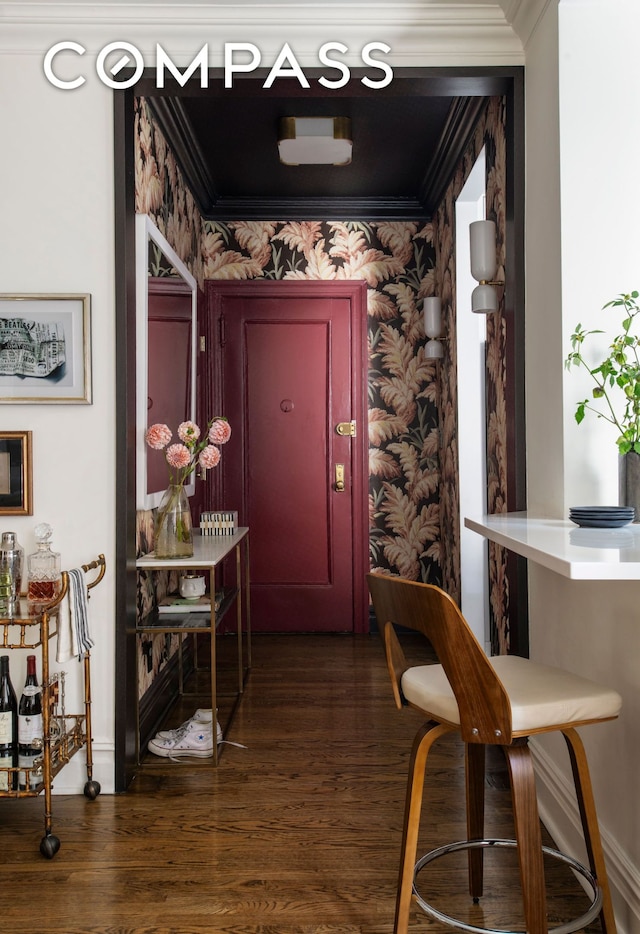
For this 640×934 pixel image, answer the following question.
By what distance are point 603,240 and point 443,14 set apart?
985mm

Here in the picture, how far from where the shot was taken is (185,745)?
2.98m

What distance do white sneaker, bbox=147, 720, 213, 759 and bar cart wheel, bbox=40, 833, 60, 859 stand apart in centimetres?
76

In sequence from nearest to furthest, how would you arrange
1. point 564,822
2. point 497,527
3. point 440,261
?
point 497,527 → point 564,822 → point 440,261

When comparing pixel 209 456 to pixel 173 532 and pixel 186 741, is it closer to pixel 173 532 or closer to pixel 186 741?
pixel 173 532

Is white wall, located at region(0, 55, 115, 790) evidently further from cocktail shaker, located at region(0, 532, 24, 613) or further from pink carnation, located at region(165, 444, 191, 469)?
pink carnation, located at region(165, 444, 191, 469)

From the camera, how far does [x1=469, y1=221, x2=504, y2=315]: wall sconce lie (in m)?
3.12

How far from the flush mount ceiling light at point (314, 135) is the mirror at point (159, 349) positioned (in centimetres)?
76

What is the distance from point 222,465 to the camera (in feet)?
16.3

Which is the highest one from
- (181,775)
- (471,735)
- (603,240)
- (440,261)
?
(440,261)

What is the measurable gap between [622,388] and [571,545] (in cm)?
72

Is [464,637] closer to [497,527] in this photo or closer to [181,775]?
[497,527]

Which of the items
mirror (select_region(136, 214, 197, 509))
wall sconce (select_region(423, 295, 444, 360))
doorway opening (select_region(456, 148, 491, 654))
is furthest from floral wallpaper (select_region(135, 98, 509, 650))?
mirror (select_region(136, 214, 197, 509))

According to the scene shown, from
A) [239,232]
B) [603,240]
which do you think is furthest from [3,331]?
[239,232]

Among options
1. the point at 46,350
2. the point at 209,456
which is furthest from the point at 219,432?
the point at 46,350
